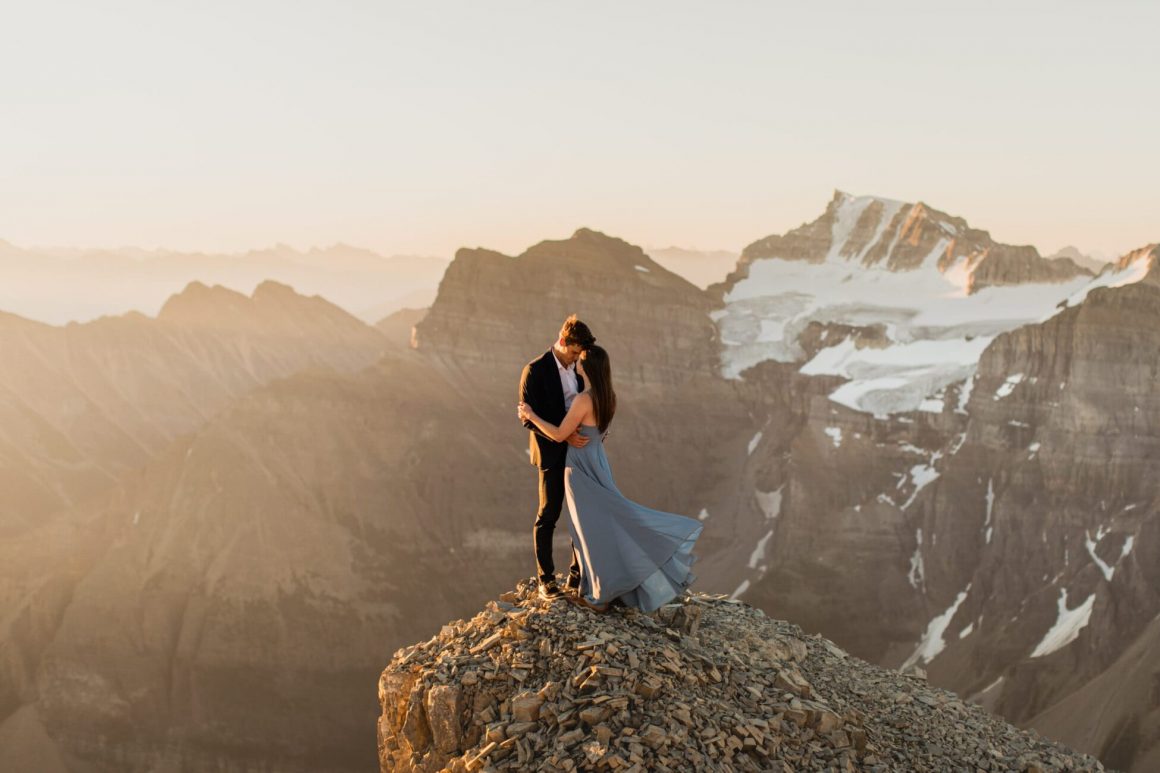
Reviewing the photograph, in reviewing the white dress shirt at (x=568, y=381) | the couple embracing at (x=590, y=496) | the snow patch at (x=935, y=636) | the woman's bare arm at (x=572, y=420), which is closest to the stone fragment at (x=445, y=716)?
the couple embracing at (x=590, y=496)

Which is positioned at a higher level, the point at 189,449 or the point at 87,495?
the point at 189,449

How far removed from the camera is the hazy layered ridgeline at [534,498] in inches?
3541

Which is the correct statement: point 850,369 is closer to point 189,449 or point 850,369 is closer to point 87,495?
point 189,449

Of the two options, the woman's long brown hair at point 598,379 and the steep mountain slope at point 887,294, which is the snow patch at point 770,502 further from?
the woman's long brown hair at point 598,379

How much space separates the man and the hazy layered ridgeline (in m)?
49.3

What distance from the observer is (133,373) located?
15738 cm

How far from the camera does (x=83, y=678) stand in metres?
94.4

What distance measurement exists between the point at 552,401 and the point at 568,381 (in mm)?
347

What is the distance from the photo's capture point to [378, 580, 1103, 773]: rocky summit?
15.6 metres

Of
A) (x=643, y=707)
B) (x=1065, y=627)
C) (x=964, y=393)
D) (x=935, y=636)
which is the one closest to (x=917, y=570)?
(x=935, y=636)

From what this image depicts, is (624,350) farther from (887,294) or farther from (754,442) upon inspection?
(887,294)

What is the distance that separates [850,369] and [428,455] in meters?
46.2

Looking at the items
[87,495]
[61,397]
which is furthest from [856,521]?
[61,397]

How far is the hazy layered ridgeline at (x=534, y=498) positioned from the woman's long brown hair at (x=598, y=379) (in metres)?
49.9
